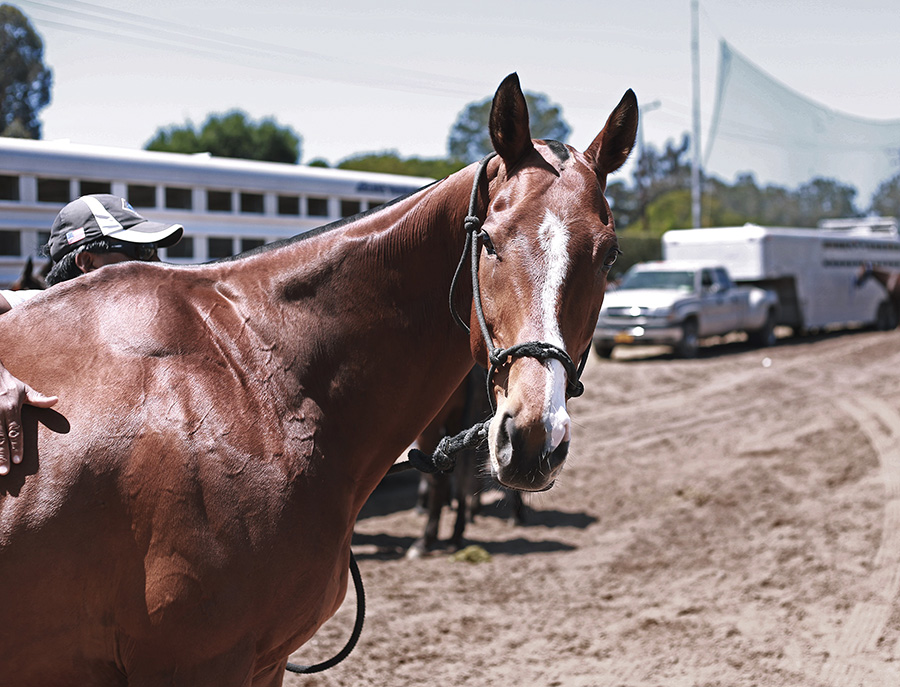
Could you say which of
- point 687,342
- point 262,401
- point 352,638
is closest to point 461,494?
point 352,638

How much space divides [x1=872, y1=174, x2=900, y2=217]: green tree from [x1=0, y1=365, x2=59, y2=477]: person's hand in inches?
1725

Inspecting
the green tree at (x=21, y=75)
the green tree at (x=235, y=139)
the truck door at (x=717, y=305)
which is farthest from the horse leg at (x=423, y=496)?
the green tree at (x=235, y=139)

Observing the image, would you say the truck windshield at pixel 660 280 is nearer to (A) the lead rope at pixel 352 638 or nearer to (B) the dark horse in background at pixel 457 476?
(B) the dark horse in background at pixel 457 476

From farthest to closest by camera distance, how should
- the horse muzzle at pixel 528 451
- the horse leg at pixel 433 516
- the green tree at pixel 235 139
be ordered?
the green tree at pixel 235 139 → the horse leg at pixel 433 516 → the horse muzzle at pixel 528 451

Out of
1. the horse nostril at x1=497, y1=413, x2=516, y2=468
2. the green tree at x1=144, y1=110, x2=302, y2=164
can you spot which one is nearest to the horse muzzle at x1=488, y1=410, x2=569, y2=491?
the horse nostril at x1=497, y1=413, x2=516, y2=468

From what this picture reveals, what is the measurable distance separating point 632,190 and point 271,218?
1983 inches

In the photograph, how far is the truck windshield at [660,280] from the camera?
1786cm

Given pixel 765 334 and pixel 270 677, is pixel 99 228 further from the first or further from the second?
pixel 765 334

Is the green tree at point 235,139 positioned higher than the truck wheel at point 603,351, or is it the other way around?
the green tree at point 235,139

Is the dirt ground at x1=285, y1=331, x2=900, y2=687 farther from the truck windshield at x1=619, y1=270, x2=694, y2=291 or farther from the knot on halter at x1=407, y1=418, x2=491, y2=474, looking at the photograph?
the truck windshield at x1=619, y1=270, x2=694, y2=291

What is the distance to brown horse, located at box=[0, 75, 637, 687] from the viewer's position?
1919mm

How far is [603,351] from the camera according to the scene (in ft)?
57.0

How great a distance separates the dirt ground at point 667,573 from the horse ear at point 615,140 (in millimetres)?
2973

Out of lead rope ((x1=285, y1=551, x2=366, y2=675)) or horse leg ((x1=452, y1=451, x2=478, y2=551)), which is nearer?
lead rope ((x1=285, y1=551, x2=366, y2=675))
